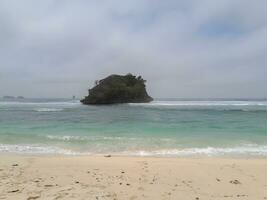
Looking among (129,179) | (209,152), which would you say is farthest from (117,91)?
(129,179)

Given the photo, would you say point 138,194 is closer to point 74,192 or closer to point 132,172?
point 74,192

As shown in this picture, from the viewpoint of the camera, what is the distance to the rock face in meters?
64.9

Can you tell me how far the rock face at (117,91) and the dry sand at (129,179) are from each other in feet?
186

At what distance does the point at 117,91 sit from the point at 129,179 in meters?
60.1

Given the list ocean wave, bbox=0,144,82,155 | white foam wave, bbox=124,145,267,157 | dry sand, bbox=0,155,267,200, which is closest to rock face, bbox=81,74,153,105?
ocean wave, bbox=0,144,82,155

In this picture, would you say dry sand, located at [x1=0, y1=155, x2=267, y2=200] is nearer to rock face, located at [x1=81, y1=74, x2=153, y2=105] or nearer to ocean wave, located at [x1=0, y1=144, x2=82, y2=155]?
ocean wave, located at [x1=0, y1=144, x2=82, y2=155]

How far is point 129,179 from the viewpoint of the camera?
244 inches

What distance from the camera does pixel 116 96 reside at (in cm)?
6638

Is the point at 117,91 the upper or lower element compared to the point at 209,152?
upper

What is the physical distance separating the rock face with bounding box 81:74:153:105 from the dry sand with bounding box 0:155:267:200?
5660 centimetres

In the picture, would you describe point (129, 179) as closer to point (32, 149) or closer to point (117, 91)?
point (32, 149)

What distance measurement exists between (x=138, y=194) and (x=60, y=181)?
66.7 inches

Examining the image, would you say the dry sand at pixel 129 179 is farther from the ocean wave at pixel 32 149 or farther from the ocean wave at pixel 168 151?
the ocean wave at pixel 32 149

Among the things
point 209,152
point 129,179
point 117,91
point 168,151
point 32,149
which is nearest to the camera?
point 129,179
